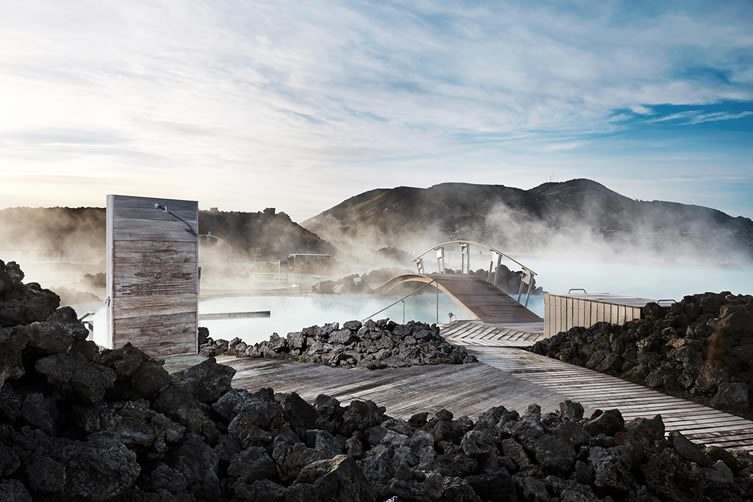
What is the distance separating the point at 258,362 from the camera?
6.55m

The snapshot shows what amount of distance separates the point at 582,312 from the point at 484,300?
4967 mm

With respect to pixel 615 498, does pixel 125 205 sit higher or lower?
higher

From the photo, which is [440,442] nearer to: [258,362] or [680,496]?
[680,496]

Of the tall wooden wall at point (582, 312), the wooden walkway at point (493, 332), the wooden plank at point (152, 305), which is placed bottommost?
the wooden walkway at point (493, 332)

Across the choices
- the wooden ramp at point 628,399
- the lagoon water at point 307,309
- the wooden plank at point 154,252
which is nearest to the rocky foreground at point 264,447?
the wooden ramp at point 628,399

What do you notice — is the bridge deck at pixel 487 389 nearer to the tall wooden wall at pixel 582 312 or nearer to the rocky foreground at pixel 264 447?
the rocky foreground at pixel 264 447

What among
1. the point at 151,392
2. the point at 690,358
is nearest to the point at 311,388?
the point at 151,392

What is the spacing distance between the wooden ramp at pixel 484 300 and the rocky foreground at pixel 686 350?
444 cm

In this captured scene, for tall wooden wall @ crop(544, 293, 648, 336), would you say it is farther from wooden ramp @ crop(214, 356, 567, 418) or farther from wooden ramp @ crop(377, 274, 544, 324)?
wooden ramp @ crop(377, 274, 544, 324)

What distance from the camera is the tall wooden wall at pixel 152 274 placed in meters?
6.35

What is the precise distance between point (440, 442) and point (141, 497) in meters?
1.60

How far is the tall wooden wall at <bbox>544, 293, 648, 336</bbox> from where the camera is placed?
7461 mm

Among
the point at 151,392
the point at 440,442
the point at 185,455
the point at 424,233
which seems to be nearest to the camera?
the point at 185,455

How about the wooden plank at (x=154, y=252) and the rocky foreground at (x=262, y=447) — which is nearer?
the rocky foreground at (x=262, y=447)
